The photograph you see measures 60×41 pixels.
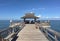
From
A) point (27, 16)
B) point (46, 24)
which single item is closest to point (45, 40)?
point (46, 24)

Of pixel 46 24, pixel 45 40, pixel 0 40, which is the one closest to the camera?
pixel 0 40

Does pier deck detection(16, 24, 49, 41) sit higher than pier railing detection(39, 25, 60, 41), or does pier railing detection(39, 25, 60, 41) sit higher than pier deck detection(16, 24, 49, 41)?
pier railing detection(39, 25, 60, 41)

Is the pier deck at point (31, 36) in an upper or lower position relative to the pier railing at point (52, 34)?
lower

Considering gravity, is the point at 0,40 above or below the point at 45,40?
above

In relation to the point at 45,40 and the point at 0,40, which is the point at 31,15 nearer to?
the point at 45,40

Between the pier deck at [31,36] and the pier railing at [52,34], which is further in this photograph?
the pier deck at [31,36]

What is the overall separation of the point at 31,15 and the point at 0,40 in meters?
39.4

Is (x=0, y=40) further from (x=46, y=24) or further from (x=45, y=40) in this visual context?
(x=46, y=24)

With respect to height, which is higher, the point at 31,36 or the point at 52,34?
the point at 52,34

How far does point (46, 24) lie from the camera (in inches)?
1545

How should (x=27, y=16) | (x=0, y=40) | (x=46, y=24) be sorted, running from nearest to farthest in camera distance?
(x=0, y=40) → (x=46, y=24) → (x=27, y=16)

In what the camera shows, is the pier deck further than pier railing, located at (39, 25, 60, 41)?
Yes

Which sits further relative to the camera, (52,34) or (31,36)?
(31,36)

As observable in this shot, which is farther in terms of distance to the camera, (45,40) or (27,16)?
(27,16)
